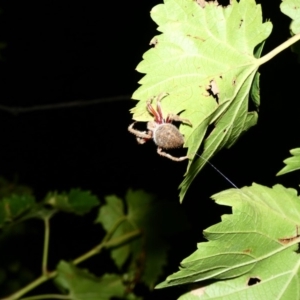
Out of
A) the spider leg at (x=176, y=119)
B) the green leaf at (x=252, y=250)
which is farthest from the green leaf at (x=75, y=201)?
the spider leg at (x=176, y=119)

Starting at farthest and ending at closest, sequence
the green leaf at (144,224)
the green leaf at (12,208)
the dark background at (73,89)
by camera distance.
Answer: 1. the dark background at (73,89)
2. the green leaf at (144,224)
3. the green leaf at (12,208)

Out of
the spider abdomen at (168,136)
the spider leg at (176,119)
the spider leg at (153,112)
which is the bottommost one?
the spider abdomen at (168,136)

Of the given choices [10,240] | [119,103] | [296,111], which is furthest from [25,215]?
[119,103]

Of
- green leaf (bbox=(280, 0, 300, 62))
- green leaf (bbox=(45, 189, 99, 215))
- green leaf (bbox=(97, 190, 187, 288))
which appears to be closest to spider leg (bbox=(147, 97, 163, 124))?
green leaf (bbox=(280, 0, 300, 62))

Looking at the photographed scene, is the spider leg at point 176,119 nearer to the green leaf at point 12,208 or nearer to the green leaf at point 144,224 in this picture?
the green leaf at point 12,208

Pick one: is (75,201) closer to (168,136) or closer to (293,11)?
(168,136)

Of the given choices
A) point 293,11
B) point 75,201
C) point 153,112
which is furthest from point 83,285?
point 293,11

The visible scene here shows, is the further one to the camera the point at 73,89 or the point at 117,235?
the point at 73,89
